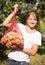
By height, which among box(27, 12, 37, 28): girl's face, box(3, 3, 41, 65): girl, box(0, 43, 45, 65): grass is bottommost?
box(0, 43, 45, 65): grass

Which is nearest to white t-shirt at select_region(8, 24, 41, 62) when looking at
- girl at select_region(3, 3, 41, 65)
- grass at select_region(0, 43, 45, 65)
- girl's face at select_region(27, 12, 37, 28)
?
girl at select_region(3, 3, 41, 65)

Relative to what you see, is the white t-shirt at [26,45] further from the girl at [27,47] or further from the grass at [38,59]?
the grass at [38,59]

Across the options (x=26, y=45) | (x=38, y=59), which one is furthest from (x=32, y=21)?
(x=38, y=59)

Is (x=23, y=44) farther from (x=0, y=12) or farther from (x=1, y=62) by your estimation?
(x=1, y=62)

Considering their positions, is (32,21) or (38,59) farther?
(38,59)

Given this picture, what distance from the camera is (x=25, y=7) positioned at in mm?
6922

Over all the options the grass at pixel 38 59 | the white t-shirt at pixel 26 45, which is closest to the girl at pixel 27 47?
the white t-shirt at pixel 26 45

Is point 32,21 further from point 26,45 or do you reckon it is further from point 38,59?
point 38,59

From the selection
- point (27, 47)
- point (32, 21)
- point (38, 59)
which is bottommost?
point (38, 59)

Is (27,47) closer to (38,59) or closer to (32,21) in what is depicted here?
(32,21)

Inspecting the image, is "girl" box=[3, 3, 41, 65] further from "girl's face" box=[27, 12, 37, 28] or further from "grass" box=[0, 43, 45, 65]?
"grass" box=[0, 43, 45, 65]

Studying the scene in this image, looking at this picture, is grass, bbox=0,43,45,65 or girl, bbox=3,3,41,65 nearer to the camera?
girl, bbox=3,3,41,65

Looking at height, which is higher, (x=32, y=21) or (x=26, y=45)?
(x=32, y=21)

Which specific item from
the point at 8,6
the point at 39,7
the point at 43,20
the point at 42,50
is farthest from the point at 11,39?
the point at 42,50
